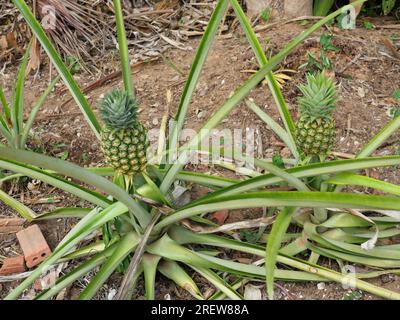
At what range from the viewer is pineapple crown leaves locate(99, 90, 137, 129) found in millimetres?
1232

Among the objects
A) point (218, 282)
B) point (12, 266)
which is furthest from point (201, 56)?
point (12, 266)

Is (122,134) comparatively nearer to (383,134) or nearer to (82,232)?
(82,232)

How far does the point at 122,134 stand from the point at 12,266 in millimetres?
665

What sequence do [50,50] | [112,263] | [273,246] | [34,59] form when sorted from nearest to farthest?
[273,246]
[112,263]
[50,50]
[34,59]

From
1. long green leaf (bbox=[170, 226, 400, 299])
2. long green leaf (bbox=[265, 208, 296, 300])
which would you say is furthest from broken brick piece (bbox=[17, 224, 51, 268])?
long green leaf (bbox=[265, 208, 296, 300])

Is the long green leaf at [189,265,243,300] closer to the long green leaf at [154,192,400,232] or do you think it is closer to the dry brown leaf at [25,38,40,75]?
the long green leaf at [154,192,400,232]

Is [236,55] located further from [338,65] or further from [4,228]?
[4,228]

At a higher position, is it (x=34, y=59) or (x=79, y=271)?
(x=34, y=59)

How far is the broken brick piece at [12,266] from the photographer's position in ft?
5.26

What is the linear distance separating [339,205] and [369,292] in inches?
19.1

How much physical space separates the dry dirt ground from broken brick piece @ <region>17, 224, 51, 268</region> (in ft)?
0.15

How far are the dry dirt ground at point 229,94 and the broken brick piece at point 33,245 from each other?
0.15 feet

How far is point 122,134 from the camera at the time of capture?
49.8 inches

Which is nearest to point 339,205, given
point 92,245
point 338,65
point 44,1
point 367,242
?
point 367,242
